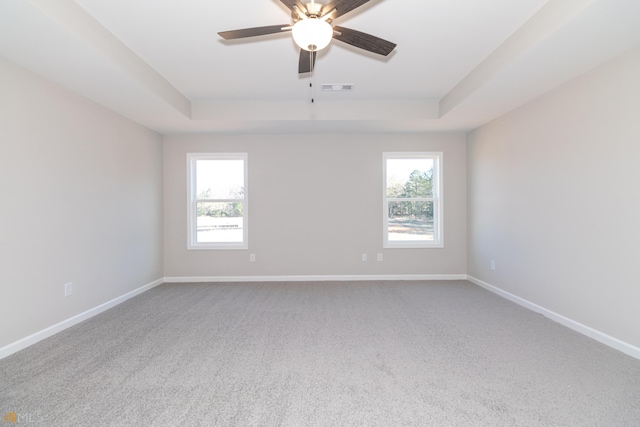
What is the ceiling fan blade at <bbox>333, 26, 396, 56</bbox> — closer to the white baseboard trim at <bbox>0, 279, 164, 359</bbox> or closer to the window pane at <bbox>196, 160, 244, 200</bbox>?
the window pane at <bbox>196, 160, 244, 200</bbox>

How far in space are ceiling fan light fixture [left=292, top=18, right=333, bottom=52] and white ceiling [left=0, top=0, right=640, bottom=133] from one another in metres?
0.66

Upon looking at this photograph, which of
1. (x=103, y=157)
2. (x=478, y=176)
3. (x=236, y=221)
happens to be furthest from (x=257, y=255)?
(x=478, y=176)

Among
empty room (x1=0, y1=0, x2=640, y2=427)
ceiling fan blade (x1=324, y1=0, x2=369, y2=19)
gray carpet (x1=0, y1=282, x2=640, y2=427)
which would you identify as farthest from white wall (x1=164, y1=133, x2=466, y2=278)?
ceiling fan blade (x1=324, y1=0, x2=369, y2=19)

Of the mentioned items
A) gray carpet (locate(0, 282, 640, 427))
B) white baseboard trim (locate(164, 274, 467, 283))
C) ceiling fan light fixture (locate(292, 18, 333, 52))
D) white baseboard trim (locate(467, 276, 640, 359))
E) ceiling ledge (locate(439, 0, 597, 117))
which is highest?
ceiling ledge (locate(439, 0, 597, 117))

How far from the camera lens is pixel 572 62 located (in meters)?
2.49

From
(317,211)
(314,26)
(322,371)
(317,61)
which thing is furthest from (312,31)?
(317,211)

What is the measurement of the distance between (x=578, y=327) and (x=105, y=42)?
493 cm

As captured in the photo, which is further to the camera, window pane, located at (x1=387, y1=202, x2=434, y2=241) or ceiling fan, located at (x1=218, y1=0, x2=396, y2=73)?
window pane, located at (x1=387, y1=202, x2=434, y2=241)

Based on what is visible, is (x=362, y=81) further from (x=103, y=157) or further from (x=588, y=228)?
(x=103, y=157)

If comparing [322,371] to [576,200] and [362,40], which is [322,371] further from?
[576,200]

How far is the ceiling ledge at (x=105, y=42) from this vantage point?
6.37 ft

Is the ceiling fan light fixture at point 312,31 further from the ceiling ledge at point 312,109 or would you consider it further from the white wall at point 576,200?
the white wall at point 576,200

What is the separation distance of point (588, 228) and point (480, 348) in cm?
153

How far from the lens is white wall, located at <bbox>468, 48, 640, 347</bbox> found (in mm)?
2348
